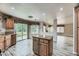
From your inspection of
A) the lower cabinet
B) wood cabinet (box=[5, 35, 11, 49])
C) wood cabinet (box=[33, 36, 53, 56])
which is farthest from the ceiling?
wood cabinet (box=[5, 35, 11, 49])

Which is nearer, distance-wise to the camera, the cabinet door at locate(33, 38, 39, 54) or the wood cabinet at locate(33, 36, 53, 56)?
the wood cabinet at locate(33, 36, 53, 56)

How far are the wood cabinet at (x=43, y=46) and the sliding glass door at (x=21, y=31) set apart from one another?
36 centimetres

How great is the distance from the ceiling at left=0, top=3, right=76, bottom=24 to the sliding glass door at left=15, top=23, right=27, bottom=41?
0.26 metres

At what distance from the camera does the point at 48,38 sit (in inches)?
137

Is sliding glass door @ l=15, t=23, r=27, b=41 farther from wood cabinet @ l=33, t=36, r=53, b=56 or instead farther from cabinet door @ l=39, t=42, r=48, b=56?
cabinet door @ l=39, t=42, r=48, b=56

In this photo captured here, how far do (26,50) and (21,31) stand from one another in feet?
1.81

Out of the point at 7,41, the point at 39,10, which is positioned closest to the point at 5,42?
the point at 7,41

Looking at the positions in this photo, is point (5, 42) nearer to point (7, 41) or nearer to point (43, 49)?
point (7, 41)

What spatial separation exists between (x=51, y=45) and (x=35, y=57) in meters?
0.55

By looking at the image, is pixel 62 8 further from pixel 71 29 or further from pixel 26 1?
pixel 26 1

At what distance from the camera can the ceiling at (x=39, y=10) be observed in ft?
10.8

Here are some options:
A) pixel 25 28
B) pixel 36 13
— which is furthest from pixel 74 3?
pixel 25 28

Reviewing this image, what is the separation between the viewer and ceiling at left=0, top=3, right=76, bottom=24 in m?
3.29

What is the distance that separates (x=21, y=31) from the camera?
3.52 meters
